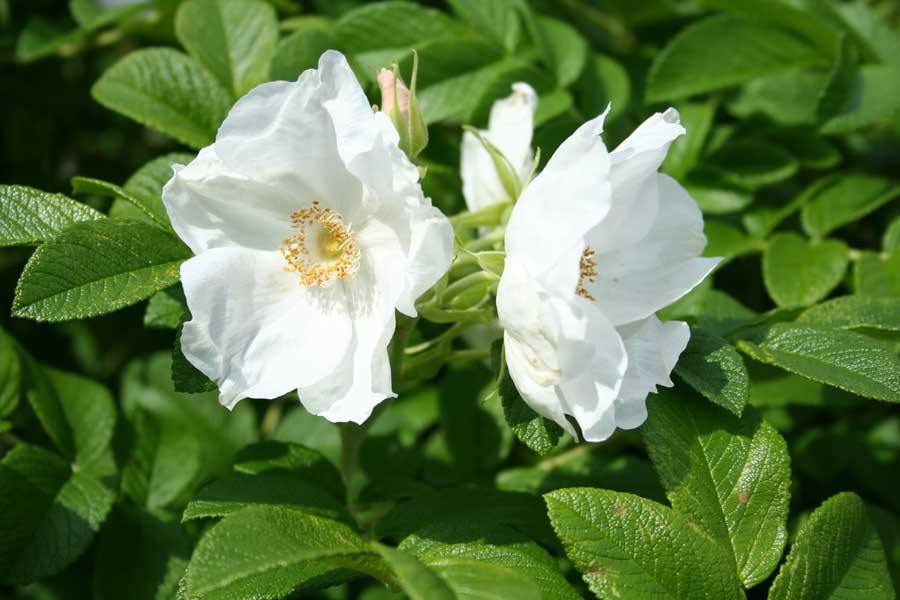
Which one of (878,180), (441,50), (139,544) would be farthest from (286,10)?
(878,180)

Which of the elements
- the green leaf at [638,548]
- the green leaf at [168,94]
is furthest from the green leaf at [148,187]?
the green leaf at [638,548]

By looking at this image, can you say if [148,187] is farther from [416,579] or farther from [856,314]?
[856,314]

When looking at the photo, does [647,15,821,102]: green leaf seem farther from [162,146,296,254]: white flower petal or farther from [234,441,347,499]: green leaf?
[234,441,347,499]: green leaf

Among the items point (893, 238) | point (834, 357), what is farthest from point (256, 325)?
point (893, 238)

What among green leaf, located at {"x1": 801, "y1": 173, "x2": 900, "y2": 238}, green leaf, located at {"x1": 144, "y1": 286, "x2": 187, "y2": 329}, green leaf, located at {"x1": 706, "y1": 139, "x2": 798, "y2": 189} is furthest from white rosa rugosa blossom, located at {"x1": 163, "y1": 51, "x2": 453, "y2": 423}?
green leaf, located at {"x1": 801, "y1": 173, "x2": 900, "y2": 238}

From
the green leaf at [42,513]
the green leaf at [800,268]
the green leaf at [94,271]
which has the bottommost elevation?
the green leaf at [42,513]

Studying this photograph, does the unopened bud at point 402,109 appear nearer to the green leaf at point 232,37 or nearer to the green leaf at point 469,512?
the green leaf at point 232,37

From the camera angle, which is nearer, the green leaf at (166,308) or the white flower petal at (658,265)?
the white flower petal at (658,265)
